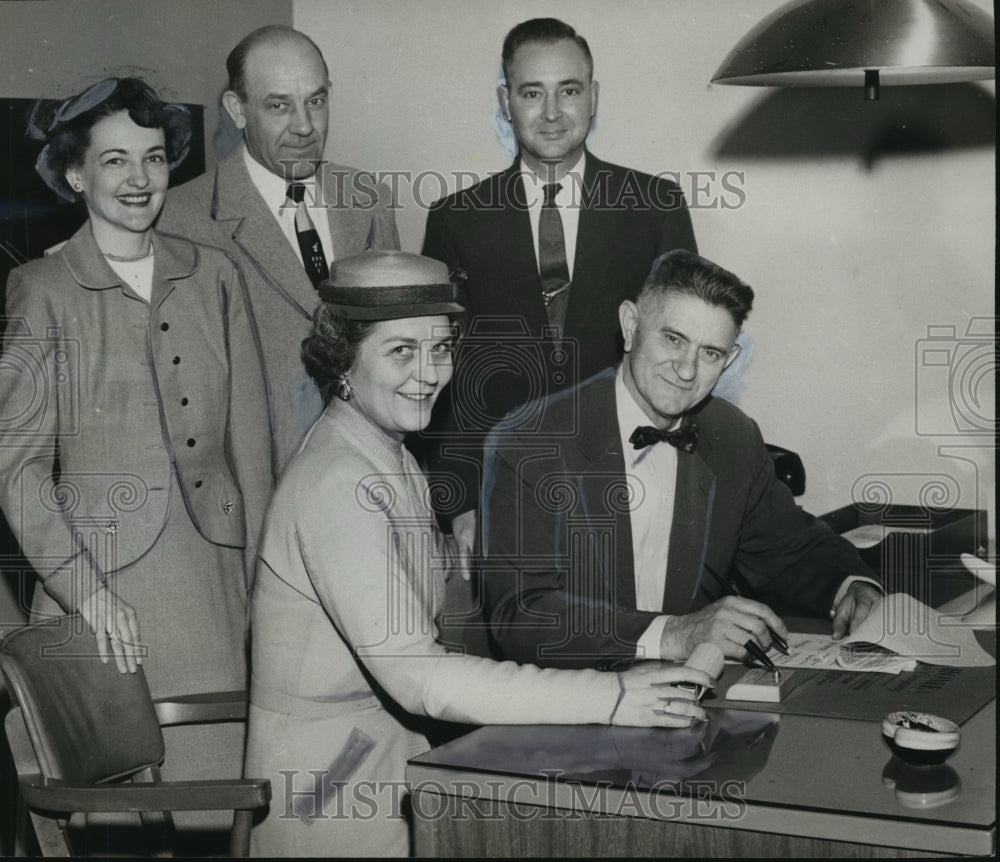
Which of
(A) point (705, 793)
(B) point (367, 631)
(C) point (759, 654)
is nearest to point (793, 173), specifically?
(C) point (759, 654)

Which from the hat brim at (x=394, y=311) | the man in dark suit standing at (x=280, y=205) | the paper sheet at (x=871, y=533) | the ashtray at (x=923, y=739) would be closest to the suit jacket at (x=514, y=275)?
the man in dark suit standing at (x=280, y=205)

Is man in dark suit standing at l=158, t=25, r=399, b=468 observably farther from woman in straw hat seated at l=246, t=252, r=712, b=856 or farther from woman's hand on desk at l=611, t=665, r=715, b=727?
woman's hand on desk at l=611, t=665, r=715, b=727

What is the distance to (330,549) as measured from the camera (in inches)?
89.4

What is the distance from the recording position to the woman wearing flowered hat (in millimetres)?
2770

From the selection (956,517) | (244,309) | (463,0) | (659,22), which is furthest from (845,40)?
(244,309)

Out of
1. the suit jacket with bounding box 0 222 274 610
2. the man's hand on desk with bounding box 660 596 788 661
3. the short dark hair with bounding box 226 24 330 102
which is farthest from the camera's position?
the short dark hair with bounding box 226 24 330 102

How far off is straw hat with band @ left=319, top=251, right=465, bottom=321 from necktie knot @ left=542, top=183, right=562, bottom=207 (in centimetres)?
53

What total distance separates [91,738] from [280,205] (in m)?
1.34

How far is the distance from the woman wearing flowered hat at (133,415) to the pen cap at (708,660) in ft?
3.92

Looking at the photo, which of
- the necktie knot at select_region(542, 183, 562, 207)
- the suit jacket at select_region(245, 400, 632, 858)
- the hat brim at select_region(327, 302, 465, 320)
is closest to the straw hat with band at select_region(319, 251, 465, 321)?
the hat brim at select_region(327, 302, 465, 320)

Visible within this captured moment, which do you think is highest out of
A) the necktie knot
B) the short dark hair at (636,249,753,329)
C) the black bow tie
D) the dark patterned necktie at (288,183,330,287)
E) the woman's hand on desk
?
the necktie knot

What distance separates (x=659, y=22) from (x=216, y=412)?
4.72 ft

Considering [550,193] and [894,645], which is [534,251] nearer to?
[550,193]

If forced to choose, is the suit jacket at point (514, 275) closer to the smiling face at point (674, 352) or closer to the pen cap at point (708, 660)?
the smiling face at point (674, 352)
